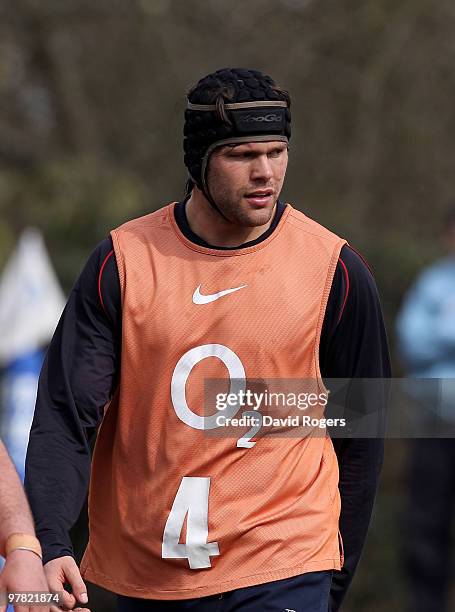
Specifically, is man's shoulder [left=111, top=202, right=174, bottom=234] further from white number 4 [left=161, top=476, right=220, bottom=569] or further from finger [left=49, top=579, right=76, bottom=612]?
finger [left=49, top=579, right=76, bottom=612]

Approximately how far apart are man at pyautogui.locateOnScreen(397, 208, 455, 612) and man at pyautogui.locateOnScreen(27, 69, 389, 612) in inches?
160

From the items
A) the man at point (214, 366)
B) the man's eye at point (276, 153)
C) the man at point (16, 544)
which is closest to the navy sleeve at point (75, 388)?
the man at point (214, 366)

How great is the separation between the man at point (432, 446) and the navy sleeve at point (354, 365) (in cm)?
376

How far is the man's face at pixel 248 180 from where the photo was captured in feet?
15.4

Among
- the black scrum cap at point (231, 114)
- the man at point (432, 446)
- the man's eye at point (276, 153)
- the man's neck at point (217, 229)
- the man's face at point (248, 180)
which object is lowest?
the man at point (432, 446)

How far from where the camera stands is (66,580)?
430 cm

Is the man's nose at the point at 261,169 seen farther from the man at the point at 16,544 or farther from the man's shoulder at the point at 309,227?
the man at the point at 16,544

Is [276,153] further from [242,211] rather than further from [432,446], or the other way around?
[432,446]

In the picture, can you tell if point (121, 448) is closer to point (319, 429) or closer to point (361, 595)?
point (319, 429)

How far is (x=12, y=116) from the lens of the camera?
1734 centimetres

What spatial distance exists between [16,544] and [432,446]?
5547 millimetres

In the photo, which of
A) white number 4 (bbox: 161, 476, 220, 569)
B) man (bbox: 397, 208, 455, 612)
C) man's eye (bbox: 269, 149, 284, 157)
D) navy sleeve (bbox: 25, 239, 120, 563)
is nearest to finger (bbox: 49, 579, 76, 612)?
navy sleeve (bbox: 25, 239, 120, 563)

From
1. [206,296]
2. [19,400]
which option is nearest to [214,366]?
[206,296]

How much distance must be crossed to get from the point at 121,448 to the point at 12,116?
12962mm
